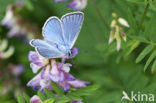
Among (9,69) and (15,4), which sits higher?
(15,4)

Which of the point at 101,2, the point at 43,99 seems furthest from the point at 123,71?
the point at 43,99

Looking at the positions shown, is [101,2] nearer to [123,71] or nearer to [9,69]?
[123,71]

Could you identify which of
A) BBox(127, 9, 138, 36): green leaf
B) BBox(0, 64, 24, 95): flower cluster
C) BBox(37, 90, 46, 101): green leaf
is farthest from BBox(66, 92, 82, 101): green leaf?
BBox(0, 64, 24, 95): flower cluster

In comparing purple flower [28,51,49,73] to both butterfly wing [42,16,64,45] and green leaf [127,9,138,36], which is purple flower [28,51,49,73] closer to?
butterfly wing [42,16,64,45]

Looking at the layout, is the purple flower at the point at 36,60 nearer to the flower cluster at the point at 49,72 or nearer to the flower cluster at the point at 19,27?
the flower cluster at the point at 49,72

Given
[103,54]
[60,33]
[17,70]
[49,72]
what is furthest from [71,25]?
[17,70]

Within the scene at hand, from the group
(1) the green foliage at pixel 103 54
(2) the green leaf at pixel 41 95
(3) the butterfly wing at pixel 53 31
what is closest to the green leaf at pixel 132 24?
(1) the green foliage at pixel 103 54

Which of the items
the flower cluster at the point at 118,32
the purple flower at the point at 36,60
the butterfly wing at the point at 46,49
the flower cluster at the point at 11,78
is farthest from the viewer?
the flower cluster at the point at 11,78
